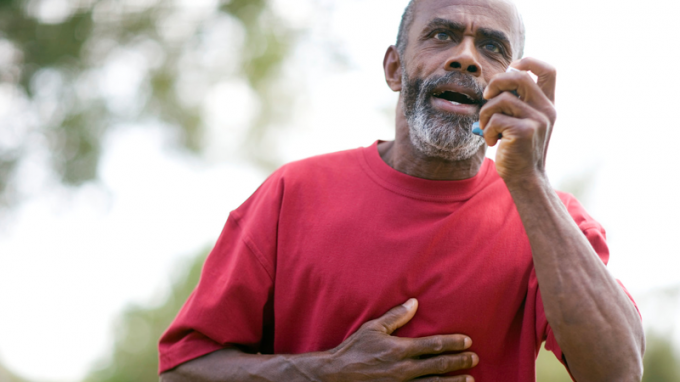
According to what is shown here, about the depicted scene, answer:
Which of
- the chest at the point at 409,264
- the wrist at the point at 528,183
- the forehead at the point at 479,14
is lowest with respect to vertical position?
the chest at the point at 409,264

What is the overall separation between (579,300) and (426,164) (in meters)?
0.76

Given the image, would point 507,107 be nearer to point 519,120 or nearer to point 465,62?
point 519,120

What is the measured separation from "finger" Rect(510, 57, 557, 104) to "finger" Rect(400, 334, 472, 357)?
2.67 ft

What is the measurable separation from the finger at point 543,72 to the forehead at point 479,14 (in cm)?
44

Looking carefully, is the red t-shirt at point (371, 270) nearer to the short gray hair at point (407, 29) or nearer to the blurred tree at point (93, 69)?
the short gray hair at point (407, 29)

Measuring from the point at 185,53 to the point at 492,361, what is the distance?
8.31 m

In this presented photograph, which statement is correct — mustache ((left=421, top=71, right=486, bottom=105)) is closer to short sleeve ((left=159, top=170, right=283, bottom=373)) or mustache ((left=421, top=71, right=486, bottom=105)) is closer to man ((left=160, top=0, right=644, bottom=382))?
man ((left=160, top=0, right=644, bottom=382))

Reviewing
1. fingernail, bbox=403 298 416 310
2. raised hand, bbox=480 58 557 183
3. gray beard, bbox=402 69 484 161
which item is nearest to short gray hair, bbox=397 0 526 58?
gray beard, bbox=402 69 484 161

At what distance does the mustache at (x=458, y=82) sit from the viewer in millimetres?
1941

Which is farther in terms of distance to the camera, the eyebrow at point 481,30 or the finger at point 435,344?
the eyebrow at point 481,30

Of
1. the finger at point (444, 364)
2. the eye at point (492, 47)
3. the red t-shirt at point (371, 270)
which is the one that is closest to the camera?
the finger at point (444, 364)

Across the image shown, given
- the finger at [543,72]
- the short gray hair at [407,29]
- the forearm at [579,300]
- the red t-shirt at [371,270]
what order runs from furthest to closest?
1. the short gray hair at [407,29]
2. the red t-shirt at [371,270]
3. the finger at [543,72]
4. the forearm at [579,300]

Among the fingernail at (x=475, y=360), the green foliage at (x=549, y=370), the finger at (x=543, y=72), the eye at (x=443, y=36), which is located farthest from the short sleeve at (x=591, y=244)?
the green foliage at (x=549, y=370)

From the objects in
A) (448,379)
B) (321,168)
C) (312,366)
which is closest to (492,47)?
(321,168)
